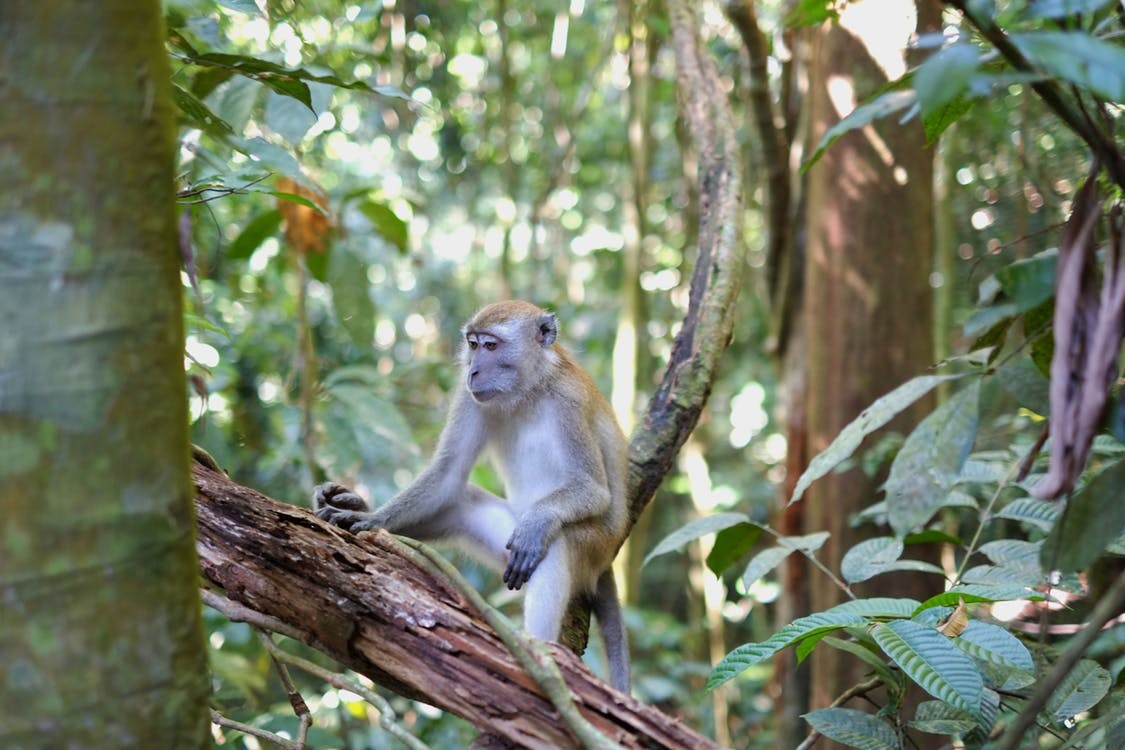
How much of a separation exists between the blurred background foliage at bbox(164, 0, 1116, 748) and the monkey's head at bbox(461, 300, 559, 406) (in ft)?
2.38

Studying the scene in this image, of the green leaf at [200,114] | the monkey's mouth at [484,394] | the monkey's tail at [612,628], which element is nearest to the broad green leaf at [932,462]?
the green leaf at [200,114]

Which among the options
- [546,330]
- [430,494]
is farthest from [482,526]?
[546,330]

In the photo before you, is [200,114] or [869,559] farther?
[869,559]

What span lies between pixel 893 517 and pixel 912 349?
3.39 m

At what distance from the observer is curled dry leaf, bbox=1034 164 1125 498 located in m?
1.52

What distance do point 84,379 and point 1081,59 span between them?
4.68ft

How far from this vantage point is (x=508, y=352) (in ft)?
14.1

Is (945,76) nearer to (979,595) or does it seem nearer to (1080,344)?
(1080,344)

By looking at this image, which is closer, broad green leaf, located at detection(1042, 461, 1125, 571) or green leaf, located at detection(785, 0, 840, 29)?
Answer: broad green leaf, located at detection(1042, 461, 1125, 571)

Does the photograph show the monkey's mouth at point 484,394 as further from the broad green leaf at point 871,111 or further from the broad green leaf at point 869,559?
the broad green leaf at point 871,111

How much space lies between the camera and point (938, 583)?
4.70 metres

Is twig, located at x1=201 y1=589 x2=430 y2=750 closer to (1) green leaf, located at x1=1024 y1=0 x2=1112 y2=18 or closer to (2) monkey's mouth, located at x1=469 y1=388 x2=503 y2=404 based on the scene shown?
(2) monkey's mouth, located at x1=469 y1=388 x2=503 y2=404

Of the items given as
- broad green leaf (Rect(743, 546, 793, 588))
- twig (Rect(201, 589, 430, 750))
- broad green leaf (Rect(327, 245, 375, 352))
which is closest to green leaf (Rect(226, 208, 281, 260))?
broad green leaf (Rect(327, 245, 375, 352))

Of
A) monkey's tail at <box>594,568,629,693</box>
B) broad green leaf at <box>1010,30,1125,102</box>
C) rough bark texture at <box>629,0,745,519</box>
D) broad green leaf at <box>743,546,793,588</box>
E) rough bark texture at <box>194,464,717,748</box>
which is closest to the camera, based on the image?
broad green leaf at <box>1010,30,1125,102</box>
